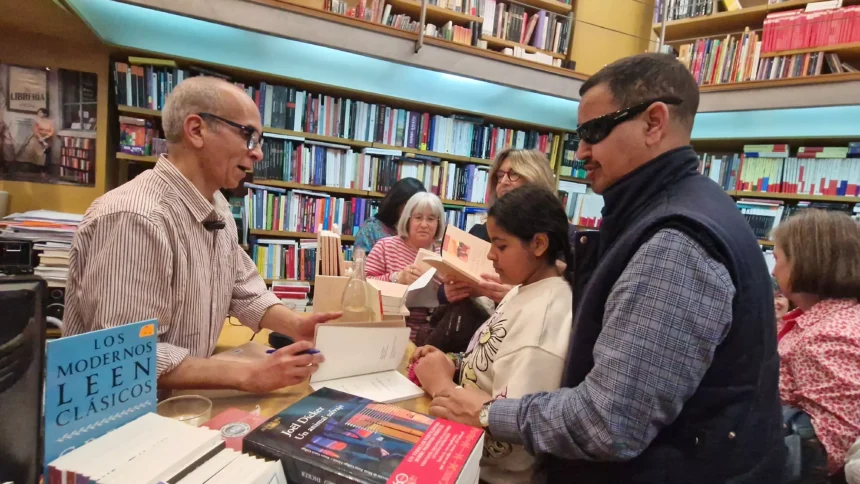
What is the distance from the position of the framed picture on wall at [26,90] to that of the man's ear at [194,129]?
7.58ft

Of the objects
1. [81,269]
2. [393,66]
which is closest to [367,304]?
[81,269]

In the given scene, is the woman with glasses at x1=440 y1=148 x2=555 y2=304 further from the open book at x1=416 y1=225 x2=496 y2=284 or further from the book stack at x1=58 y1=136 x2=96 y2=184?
the book stack at x1=58 y1=136 x2=96 y2=184

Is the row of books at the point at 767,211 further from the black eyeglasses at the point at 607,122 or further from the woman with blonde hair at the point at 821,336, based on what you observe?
the black eyeglasses at the point at 607,122

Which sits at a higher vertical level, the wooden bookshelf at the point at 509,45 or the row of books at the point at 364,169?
the wooden bookshelf at the point at 509,45

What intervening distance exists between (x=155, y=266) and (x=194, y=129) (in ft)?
1.39

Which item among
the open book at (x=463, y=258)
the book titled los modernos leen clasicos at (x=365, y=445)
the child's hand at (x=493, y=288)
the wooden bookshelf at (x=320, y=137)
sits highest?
the wooden bookshelf at (x=320, y=137)

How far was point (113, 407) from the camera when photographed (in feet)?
2.22

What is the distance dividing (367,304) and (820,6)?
12.6 feet

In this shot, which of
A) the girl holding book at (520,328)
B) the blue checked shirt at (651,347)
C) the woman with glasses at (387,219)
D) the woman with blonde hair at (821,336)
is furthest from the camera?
the woman with glasses at (387,219)

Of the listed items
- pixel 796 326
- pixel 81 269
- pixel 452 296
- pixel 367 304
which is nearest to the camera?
pixel 81 269

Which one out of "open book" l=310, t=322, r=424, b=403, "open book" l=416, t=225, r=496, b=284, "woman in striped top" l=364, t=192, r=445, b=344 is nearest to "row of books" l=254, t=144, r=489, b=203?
"woman in striped top" l=364, t=192, r=445, b=344

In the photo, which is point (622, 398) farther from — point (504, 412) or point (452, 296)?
point (452, 296)

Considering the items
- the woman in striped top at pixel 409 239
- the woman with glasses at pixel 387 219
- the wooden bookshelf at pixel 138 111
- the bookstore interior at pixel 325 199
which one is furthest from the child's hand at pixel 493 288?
the wooden bookshelf at pixel 138 111

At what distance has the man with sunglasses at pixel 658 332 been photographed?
2.41ft
